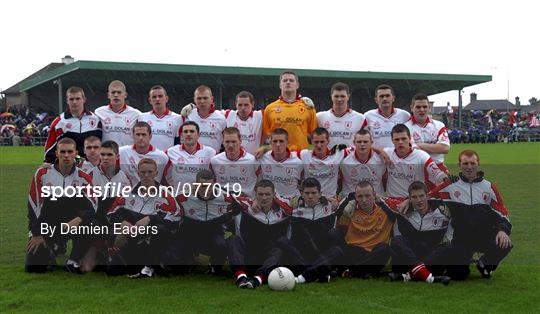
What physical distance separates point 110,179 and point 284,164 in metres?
1.78

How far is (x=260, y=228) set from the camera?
Result: 226 inches

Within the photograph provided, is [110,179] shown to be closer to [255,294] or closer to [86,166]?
[86,166]

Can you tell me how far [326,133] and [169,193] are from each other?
1.70 meters

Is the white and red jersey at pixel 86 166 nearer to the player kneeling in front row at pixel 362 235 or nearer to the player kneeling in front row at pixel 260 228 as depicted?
the player kneeling in front row at pixel 260 228

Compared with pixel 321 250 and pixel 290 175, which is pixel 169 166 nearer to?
pixel 290 175

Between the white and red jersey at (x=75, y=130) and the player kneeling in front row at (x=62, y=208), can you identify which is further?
the white and red jersey at (x=75, y=130)

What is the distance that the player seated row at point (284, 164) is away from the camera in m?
6.29

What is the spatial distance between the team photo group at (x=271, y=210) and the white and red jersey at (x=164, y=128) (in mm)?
378

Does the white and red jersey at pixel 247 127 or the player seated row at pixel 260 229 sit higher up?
the white and red jersey at pixel 247 127

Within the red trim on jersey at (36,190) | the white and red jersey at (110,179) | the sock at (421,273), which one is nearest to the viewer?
the sock at (421,273)

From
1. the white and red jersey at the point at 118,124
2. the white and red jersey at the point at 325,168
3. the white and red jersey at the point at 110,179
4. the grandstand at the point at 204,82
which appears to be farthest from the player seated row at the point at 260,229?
the grandstand at the point at 204,82

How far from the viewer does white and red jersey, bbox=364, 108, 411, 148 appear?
683 cm

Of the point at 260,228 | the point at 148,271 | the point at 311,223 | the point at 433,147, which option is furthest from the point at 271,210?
the point at 433,147

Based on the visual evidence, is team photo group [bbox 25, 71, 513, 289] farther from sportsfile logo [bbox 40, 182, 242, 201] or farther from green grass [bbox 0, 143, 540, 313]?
green grass [bbox 0, 143, 540, 313]
